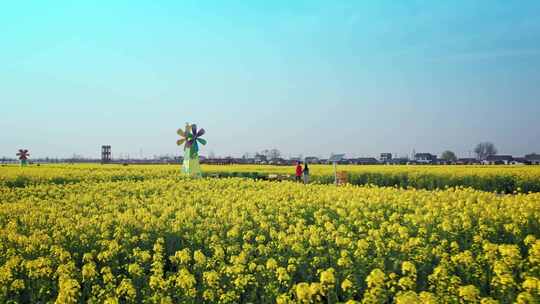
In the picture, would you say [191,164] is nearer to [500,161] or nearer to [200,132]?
[200,132]

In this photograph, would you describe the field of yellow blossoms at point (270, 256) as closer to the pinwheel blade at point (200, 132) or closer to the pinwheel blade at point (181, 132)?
the pinwheel blade at point (200, 132)

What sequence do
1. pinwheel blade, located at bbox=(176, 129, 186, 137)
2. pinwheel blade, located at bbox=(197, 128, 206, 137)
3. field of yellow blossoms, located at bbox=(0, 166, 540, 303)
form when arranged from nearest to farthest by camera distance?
field of yellow blossoms, located at bbox=(0, 166, 540, 303) < pinwheel blade, located at bbox=(197, 128, 206, 137) < pinwheel blade, located at bbox=(176, 129, 186, 137)

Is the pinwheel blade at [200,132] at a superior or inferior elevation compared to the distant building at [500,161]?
superior

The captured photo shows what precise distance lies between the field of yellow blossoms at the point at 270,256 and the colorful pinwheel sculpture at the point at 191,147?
59.6 feet

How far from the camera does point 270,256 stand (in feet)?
22.4

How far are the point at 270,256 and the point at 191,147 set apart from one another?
24.5m

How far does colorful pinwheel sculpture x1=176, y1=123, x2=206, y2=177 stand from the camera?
99.0 feet

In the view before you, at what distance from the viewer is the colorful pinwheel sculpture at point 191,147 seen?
30.2m

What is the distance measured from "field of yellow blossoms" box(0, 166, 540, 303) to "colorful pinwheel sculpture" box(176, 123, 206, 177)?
18169 millimetres

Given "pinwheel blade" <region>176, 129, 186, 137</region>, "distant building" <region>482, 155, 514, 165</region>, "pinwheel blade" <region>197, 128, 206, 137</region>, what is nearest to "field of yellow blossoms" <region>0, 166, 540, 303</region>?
"pinwheel blade" <region>197, 128, 206, 137</region>

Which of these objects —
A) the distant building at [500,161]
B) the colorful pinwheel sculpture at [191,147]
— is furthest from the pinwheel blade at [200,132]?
the distant building at [500,161]

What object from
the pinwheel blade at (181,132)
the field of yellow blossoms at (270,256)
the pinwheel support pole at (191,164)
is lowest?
the field of yellow blossoms at (270,256)

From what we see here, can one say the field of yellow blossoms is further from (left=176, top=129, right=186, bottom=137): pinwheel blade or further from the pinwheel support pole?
(left=176, top=129, right=186, bottom=137): pinwheel blade

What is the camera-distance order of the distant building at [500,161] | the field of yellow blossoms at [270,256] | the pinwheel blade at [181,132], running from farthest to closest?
the distant building at [500,161], the pinwheel blade at [181,132], the field of yellow blossoms at [270,256]
